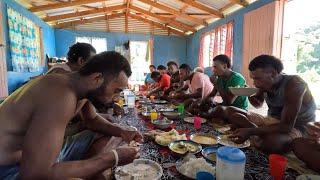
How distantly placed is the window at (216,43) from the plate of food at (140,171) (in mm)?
5436

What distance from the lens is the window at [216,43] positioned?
20.9ft

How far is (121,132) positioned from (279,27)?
4.11 meters

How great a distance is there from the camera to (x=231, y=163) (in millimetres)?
1041

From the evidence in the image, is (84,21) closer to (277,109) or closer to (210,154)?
(277,109)

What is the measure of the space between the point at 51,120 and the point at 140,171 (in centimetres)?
59

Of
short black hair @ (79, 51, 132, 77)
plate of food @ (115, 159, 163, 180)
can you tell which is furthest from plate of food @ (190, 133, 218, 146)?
short black hair @ (79, 51, 132, 77)

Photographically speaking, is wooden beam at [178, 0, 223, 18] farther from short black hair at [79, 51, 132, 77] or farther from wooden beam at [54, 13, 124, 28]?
short black hair at [79, 51, 132, 77]

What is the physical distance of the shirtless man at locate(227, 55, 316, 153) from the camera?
1771 mm

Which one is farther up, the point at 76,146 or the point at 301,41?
the point at 301,41

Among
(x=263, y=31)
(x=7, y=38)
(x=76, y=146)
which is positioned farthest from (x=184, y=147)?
(x=7, y=38)

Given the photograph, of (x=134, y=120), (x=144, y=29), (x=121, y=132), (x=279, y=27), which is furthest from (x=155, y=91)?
(x=144, y=29)

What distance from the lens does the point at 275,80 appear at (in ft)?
6.72

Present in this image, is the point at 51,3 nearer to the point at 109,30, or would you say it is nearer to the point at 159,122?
the point at 109,30

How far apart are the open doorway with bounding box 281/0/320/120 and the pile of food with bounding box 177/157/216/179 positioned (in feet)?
12.3
